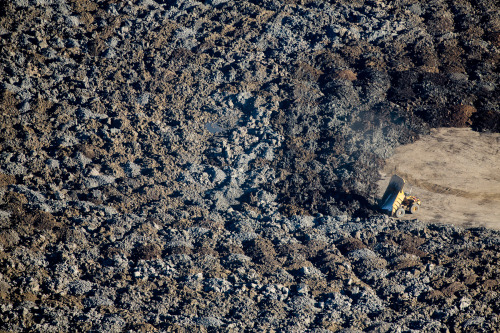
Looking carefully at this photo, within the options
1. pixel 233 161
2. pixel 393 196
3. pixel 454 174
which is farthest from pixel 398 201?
pixel 233 161

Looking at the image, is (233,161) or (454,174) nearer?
(233,161)

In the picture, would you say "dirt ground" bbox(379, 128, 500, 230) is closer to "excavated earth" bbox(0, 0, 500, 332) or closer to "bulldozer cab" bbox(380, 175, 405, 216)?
"excavated earth" bbox(0, 0, 500, 332)

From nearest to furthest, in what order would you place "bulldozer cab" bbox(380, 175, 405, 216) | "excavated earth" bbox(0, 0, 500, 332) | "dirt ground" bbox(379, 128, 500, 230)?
"excavated earth" bbox(0, 0, 500, 332) < "bulldozer cab" bbox(380, 175, 405, 216) < "dirt ground" bbox(379, 128, 500, 230)

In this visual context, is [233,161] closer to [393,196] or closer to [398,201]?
[393,196]

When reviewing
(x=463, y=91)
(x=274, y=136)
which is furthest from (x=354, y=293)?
(x=463, y=91)

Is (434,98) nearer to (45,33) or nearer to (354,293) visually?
(354,293)

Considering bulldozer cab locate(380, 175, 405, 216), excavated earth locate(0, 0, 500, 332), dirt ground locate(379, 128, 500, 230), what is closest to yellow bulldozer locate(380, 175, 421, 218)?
bulldozer cab locate(380, 175, 405, 216)
